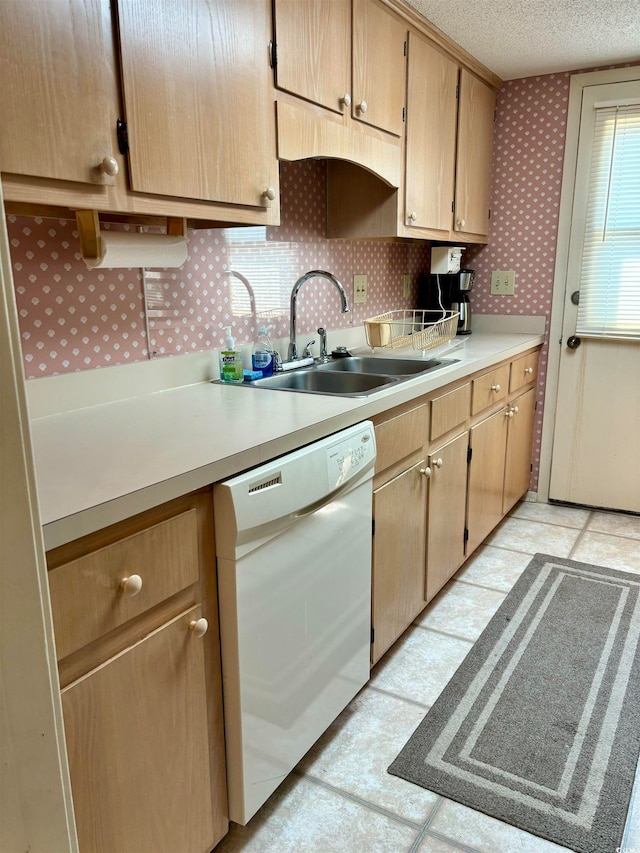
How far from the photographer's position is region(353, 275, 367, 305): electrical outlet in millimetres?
2750

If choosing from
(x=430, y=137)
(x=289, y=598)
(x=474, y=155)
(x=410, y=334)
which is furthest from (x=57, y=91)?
(x=474, y=155)

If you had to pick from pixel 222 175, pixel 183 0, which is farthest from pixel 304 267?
pixel 183 0

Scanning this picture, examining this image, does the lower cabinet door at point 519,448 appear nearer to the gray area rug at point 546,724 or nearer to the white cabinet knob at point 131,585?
the gray area rug at point 546,724

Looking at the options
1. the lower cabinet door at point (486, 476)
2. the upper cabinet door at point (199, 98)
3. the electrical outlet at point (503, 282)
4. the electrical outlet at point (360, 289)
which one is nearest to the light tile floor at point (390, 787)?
the lower cabinet door at point (486, 476)

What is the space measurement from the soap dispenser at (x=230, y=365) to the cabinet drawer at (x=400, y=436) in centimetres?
51

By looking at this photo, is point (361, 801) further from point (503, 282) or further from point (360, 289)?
point (503, 282)

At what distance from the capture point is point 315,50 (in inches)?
68.4

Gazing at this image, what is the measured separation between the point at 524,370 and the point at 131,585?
2.50 m

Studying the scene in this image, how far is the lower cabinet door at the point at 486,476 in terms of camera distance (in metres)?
2.53

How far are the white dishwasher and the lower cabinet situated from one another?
0.04 metres

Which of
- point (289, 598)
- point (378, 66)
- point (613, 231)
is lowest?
point (289, 598)

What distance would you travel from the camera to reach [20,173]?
105cm

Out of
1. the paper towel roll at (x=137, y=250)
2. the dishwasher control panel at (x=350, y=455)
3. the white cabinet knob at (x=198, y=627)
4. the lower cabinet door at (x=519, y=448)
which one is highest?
the paper towel roll at (x=137, y=250)

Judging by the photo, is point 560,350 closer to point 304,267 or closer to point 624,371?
point 624,371
